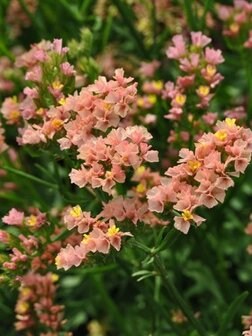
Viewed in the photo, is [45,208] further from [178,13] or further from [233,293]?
[178,13]

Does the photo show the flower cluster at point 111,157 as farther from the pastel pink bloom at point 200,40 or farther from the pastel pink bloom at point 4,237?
the pastel pink bloom at point 200,40

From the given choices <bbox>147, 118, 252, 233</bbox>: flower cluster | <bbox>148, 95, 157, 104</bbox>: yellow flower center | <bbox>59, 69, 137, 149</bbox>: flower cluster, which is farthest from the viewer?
<bbox>148, 95, 157, 104</bbox>: yellow flower center

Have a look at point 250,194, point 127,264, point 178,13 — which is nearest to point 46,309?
point 127,264

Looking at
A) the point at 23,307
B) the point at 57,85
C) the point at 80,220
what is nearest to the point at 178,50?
the point at 57,85

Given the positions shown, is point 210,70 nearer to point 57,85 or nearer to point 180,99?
point 180,99

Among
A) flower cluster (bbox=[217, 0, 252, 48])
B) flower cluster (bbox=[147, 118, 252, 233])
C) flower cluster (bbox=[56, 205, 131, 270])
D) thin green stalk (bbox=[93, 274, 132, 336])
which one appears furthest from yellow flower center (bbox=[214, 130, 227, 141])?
→ thin green stalk (bbox=[93, 274, 132, 336])

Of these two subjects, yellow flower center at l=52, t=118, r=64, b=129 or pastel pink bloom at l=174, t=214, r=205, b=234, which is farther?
yellow flower center at l=52, t=118, r=64, b=129

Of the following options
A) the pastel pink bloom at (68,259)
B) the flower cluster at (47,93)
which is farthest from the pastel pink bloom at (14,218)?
the pastel pink bloom at (68,259)

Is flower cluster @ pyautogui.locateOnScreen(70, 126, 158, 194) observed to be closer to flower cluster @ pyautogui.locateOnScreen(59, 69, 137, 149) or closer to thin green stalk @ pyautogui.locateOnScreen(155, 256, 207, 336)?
flower cluster @ pyautogui.locateOnScreen(59, 69, 137, 149)
